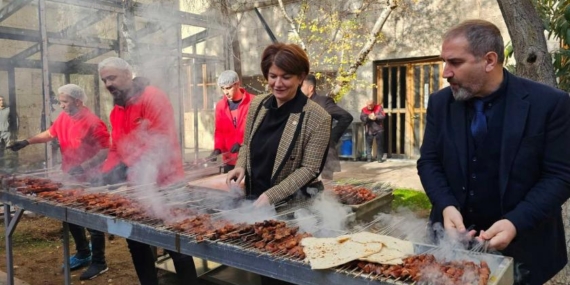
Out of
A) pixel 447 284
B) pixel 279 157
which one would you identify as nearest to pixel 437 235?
pixel 447 284

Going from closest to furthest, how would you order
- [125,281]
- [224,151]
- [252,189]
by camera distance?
[252,189], [125,281], [224,151]

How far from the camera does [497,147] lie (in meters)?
2.11

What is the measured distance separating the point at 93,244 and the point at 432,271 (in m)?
4.08

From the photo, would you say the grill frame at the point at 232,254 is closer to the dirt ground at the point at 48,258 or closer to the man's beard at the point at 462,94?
the man's beard at the point at 462,94

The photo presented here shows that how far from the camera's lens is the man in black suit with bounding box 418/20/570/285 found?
6.61 feet

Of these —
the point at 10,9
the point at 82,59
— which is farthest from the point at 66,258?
the point at 82,59

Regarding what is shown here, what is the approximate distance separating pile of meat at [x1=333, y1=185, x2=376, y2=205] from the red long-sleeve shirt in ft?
8.95

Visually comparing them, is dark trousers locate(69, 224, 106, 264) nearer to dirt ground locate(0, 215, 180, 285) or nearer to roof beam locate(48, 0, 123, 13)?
dirt ground locate(0, 215, 180, 285)

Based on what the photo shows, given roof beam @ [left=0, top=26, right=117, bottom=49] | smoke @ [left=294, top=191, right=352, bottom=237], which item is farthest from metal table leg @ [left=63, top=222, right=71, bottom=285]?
roof beam @ [left=0, top=26, right=117, bottom=49]

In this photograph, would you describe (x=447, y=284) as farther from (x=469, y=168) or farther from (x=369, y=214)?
(x=369, y=214)

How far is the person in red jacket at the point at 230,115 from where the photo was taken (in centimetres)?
522

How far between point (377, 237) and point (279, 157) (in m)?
0.93

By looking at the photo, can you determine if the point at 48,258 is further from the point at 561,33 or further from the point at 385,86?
the point at 385,86

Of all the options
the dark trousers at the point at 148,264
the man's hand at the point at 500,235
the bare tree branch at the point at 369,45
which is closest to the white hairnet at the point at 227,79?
the dark trousers at the point at 148,264
